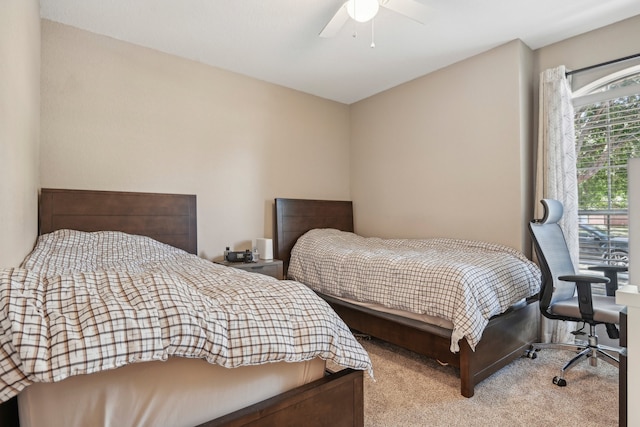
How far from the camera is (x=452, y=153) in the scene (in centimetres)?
337

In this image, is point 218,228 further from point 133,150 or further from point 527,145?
point 527,145

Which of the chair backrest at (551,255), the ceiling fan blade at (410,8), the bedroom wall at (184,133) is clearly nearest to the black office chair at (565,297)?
the chair backrest at (551,255)

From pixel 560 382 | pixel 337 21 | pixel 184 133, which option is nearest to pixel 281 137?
pixel 184 133

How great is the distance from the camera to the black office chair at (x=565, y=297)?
2.06 meters

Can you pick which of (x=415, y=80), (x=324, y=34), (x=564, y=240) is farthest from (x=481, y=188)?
(x=324, y=34)

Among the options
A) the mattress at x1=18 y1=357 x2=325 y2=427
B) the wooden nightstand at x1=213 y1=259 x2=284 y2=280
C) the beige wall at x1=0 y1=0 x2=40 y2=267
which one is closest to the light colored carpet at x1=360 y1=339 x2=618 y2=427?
the mattress at x1=18 y1=357 x2=325 y2=427

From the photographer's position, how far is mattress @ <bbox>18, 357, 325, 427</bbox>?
2.80ft

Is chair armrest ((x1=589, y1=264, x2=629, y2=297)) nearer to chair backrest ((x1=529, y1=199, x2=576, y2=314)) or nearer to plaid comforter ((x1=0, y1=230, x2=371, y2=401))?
chair backrest ((x1=529, y1=199, x2=576, y2=314))

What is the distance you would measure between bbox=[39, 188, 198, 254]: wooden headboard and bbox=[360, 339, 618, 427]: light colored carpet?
202cm

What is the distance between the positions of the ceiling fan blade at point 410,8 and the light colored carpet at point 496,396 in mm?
2346

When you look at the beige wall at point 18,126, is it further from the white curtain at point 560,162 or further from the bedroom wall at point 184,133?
the white curtain at point 560,162

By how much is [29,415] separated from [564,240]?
10.3 ft

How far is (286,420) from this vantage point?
1.16 meters

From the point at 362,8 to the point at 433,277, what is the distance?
173 centimetres
